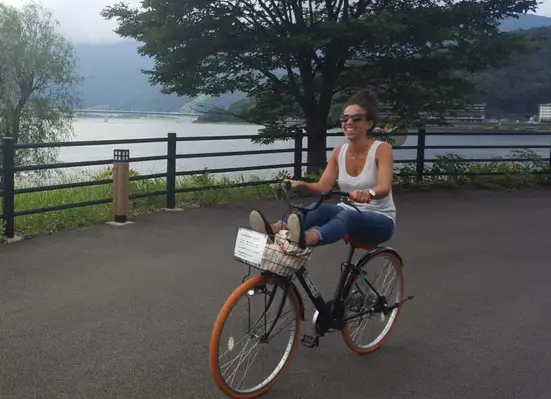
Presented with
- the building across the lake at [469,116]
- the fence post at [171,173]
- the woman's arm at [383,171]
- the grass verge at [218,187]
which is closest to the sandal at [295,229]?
the woman's arm at [383,171]

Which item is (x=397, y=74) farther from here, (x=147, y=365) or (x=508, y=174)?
(x=147, y=365)

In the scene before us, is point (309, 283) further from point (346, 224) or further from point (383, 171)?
point (383, 171)

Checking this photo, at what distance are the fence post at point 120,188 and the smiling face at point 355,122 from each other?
5.41 metres

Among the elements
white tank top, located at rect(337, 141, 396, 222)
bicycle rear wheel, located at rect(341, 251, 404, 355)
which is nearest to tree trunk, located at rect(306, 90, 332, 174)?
bicycle rear wheel, located at rect(341, 251, 404, 355)

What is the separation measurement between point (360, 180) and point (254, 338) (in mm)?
1160

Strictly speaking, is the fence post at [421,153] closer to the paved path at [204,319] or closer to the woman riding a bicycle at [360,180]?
the paved path at [204,319]

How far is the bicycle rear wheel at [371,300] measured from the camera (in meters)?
4.11

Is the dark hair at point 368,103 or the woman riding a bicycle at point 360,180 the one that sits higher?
the dark hair at point 368,103

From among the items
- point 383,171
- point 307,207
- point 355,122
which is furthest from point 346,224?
point 355,122

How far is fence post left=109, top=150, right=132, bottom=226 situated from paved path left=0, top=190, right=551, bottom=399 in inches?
16.6

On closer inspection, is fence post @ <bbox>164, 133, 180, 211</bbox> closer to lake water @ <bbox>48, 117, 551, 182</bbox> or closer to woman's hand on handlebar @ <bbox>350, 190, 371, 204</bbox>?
lake water @ <bbox>48, 117, 551, 182</bbox>

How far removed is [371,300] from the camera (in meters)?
4.27

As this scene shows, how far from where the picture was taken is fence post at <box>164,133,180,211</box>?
9.73m

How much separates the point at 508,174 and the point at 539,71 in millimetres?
3049
